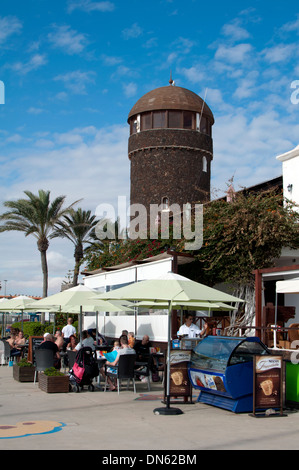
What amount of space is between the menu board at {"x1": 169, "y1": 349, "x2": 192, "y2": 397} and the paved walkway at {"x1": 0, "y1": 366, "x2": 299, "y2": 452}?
0.30 m

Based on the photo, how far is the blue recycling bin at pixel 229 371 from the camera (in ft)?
31.1

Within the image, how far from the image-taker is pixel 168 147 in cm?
3759

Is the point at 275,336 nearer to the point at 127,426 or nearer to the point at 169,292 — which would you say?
the point at 169,292

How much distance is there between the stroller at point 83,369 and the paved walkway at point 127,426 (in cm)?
81

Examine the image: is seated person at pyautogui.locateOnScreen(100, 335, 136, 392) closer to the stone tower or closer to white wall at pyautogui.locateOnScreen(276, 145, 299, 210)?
white wall at pyautogui.locateOnScreen(276, 145, 299, 210)

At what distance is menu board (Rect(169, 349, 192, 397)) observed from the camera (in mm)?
10625

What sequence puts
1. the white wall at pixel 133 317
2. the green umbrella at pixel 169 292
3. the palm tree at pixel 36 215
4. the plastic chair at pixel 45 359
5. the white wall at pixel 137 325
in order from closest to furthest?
1. the green umbrella at pixel 169 292
2. the plastic chair at pixel 45 359
3. the white wall at pixel 137 325
4. the white wall at pixel 133 317
5. the palm tree at pixel 36 215

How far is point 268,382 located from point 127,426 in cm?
265

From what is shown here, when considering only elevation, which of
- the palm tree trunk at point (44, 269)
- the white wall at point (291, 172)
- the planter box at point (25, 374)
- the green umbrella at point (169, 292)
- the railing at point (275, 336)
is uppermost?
the white wall at point (291, 172)

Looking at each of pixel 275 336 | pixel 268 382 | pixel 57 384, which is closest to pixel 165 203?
pixel 275 336

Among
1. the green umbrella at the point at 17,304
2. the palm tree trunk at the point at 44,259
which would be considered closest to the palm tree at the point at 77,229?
the palm tree trunk at the point at 44,259

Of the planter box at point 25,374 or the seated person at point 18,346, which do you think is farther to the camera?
the seated person at point 18,346

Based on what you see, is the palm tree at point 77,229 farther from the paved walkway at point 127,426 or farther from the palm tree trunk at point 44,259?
the paved walkway at point 127,426

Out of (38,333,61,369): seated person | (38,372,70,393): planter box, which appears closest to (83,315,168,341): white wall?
(38,333,61,369): seated person
